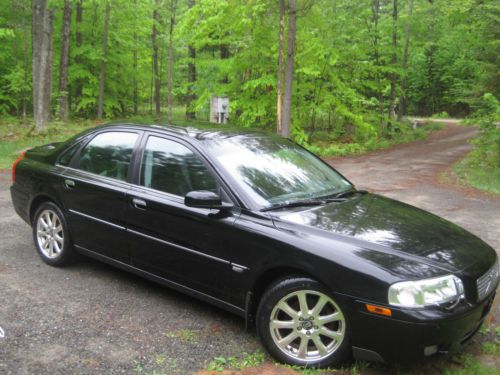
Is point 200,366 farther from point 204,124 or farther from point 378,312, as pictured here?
point 204,124

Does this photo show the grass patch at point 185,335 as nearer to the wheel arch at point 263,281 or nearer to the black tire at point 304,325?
the wheel arch at point 263,281

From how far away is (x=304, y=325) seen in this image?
328 cm

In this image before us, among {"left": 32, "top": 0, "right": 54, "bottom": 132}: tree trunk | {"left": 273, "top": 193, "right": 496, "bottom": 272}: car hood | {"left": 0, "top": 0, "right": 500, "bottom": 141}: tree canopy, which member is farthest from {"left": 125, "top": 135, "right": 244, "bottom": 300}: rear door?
{"left": 32, "top": 0, "right": 54, "bottom": 132}: tree trunk

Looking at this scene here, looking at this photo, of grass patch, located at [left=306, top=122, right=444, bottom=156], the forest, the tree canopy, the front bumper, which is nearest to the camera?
the front bumper

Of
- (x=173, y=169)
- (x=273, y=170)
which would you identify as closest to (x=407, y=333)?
(x=273, y=170)

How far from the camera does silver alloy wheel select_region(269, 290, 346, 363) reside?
10.4ft

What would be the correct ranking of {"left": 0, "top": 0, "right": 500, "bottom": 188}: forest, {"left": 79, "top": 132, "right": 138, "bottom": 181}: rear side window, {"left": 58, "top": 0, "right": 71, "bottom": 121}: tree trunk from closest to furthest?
{"left": 79, "top": 132, "right": 138, "bottom": 181}: rear side window, {"left": 0, "top": 0, "right": 500, "bottom": 188}: forest, {"left": 58, "top": 0, "right": 71, "bottom": 121}: tree trunk

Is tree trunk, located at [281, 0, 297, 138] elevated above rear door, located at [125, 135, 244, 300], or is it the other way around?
tree trunk, located at [281, 0, 297, 138]

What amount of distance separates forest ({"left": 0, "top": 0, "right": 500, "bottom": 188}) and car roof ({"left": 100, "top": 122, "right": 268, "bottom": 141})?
15.7 ft

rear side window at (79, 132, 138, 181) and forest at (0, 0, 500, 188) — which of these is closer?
rear side window at (79, 132, 138, 181)

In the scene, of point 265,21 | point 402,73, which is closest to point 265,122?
point 265,21

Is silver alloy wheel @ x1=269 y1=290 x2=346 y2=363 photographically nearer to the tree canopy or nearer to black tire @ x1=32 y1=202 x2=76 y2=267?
black tire @ x1=32 y1=202 x2=76 y2=267

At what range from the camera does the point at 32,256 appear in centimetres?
542

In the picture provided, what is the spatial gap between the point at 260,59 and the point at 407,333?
15102 mm
